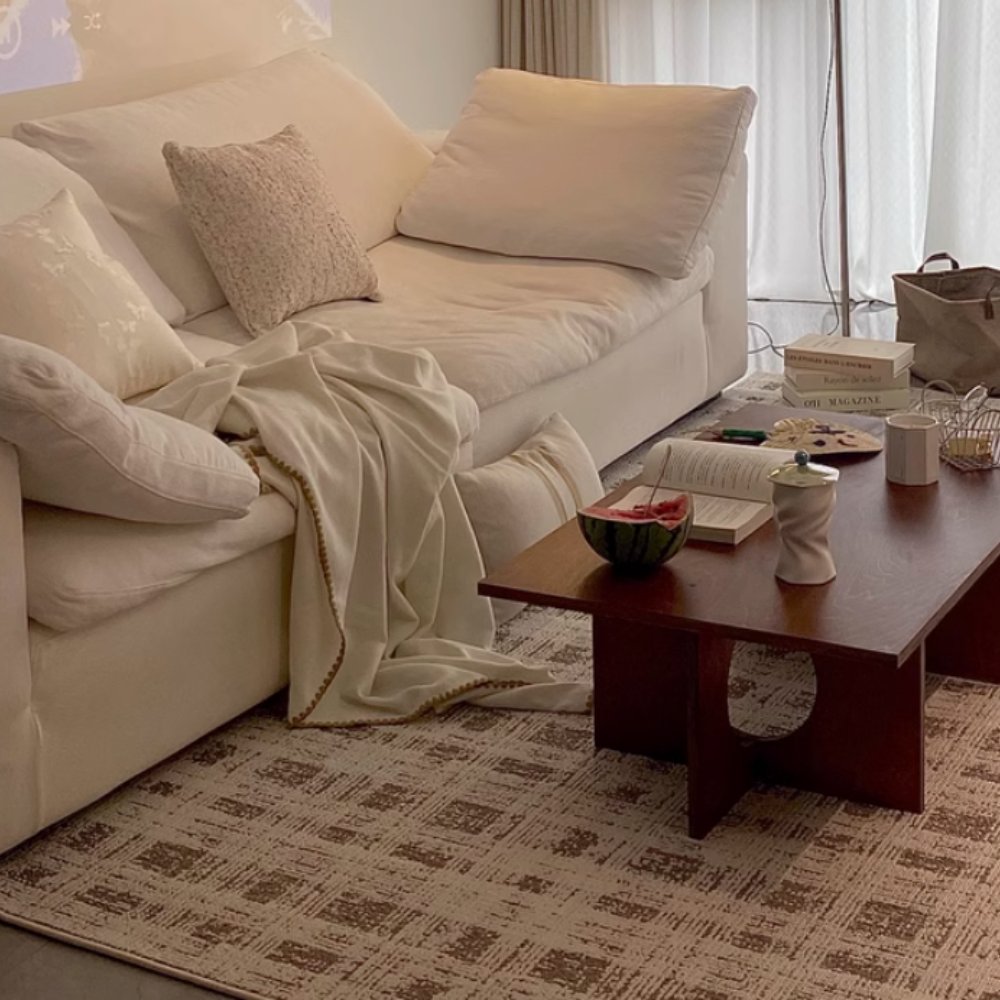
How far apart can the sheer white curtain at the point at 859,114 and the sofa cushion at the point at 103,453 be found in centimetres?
331

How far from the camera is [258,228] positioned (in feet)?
11.2

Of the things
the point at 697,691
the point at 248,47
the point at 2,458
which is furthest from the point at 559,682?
the point at 248,47

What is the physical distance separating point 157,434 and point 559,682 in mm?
802

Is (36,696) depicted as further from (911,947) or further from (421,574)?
(911,947)

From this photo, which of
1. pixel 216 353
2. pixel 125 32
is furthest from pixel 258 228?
pixel 125 32

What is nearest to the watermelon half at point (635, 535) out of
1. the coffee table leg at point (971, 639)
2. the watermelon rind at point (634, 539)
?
the watermelon rind at point (634, 539)

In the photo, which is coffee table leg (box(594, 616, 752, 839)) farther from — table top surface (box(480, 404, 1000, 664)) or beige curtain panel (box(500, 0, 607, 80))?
beige curtain panel (box(500, 0, 607, 80))

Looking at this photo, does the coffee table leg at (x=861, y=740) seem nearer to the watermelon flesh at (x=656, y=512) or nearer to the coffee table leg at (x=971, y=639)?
the watermelon flesh at (x=656, y=512)

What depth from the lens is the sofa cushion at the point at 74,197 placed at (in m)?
3.09

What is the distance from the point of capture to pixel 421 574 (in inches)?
112

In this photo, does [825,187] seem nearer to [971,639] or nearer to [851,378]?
[851,378]

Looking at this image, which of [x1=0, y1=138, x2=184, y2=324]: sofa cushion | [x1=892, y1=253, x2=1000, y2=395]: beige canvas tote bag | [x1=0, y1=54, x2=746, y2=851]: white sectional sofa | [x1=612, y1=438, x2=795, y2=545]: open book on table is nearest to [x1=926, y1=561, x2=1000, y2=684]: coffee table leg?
[x1=612, y1=438, x2=795, y2=545]: open book on table

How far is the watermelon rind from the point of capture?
2297mm

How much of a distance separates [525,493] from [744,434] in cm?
40
